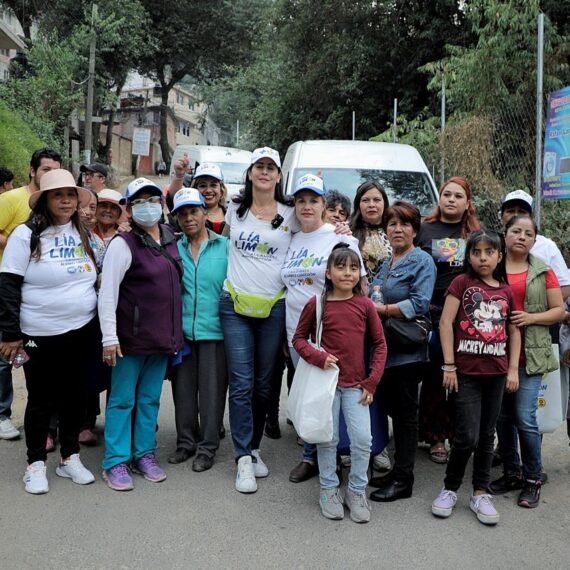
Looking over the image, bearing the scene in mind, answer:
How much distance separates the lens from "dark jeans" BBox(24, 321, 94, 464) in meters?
4.02

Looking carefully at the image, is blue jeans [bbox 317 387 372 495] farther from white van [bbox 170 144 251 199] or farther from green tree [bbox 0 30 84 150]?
green tree [bbox 0 30 84 150]

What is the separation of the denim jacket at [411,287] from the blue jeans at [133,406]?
60.3 inches

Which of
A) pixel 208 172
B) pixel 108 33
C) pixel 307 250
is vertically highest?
pixel 108 33

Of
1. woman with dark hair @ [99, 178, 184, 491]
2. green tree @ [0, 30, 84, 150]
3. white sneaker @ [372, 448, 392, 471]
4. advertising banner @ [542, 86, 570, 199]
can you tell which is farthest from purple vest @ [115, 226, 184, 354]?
green tree @ [0, 30, 84, 150]

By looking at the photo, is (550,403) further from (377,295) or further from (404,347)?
(377,295)

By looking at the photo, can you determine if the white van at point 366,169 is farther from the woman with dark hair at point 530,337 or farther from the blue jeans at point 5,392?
the blue jeans at point 5,392

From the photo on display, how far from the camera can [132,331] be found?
4.09 m

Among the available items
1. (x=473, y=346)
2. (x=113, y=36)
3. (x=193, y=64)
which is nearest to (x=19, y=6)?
(x=113, y=36)

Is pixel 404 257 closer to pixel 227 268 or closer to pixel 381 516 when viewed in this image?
pixel 227 268

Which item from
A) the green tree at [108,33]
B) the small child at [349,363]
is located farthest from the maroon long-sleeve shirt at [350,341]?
the green tree at [108,33]

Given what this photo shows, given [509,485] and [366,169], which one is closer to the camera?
[509,485]

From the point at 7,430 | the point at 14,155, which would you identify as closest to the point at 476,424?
the point at 7,430

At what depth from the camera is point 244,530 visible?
357cm

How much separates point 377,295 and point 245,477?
1427 millimetres
